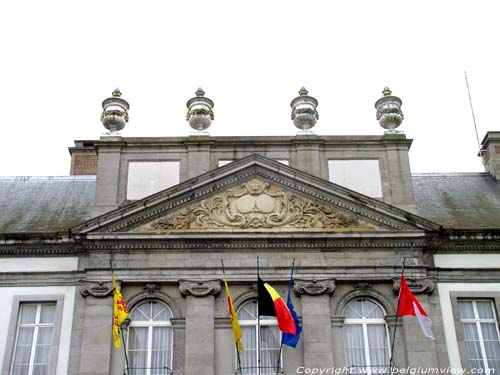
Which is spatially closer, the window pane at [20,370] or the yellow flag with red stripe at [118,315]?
the yellow flag with red stripe at [118,315]

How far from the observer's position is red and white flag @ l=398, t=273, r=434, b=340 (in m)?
17.1

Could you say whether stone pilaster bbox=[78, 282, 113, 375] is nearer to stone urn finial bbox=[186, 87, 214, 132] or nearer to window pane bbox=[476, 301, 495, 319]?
stone urn finial bbox=[186, 87, 214, 132]

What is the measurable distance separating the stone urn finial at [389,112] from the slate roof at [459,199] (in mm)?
2318

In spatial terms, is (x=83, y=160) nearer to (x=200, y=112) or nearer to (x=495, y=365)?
(x=200, y=112)

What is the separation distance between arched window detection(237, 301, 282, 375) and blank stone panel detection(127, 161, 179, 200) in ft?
13.0

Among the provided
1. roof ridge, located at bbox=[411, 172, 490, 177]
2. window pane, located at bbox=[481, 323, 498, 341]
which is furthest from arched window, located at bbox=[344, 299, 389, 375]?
roof ridge, located at bbox=[411, 172, 490, 177]

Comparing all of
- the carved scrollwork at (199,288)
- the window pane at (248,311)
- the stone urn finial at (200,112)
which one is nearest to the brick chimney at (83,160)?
the stone urn finial at (200,112)

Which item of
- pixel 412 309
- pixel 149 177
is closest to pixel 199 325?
pixel 149 177

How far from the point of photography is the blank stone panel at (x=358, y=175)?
20.3 metres

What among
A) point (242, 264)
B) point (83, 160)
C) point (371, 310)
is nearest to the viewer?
point (371, 310)

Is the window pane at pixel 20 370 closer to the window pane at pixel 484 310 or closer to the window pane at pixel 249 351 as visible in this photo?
the window pane at pixel 249 351

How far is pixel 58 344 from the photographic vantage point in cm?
1798

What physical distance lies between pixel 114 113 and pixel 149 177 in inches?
83.1

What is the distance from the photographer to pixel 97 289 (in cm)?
1836
